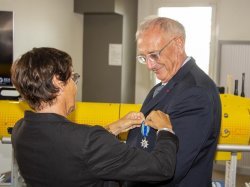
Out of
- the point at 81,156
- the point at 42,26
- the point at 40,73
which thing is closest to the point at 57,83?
the point at 40,73

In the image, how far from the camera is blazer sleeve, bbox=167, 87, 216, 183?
131cm

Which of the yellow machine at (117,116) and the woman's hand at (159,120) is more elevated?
the woman's hand at (159,120)

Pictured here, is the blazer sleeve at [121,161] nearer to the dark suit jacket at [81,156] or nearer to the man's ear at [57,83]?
the dark suit jacket at [81,156]

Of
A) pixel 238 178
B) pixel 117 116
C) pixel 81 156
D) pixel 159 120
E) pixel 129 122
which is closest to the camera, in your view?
pixel 81 156

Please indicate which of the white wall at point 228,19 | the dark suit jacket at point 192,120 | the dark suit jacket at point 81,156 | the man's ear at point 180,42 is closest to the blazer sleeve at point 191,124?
the dark suit jacket at point 192,120

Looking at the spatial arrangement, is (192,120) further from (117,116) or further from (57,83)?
(117,116)

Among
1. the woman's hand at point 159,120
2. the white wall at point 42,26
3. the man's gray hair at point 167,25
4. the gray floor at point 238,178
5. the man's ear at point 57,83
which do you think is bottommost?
the gray floor at point 238,178

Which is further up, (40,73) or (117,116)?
(40,73)

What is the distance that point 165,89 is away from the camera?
1.49 metres

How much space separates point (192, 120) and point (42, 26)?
3.02 m

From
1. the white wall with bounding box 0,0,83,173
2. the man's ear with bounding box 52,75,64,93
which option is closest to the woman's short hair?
the man's ear with bounding box 52,75,64,93

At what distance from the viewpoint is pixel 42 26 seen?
3996 millimetres

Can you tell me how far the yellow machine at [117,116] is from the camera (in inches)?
85.4

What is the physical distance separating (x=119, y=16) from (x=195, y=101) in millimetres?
3328
